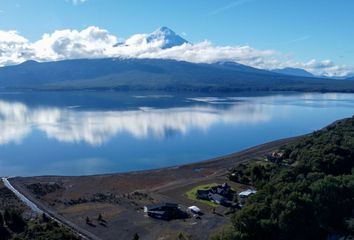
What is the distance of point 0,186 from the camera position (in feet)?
94.4

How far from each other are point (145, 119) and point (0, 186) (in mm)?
33588

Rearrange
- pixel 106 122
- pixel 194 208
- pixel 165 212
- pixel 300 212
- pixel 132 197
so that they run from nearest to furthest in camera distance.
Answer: pixel 300 212
pixel 165 212
pixel 194 208
pixel 132 197
pixel 106 122

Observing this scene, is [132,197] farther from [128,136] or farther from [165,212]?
[128,136]

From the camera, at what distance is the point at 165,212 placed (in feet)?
72.2

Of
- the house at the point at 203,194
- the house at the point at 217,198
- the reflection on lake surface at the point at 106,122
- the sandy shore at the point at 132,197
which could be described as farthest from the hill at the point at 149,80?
the house at the point at 217,198

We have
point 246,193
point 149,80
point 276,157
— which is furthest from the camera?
point 149,80

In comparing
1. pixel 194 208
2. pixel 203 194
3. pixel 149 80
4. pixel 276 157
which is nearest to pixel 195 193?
pixel 203 194

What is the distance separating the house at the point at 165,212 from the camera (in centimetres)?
2195

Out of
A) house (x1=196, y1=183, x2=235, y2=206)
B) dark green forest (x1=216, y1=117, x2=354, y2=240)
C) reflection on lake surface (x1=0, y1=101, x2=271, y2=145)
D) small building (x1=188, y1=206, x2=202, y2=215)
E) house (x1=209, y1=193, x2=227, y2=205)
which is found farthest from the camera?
reflection on lake surface (x1=0, y1=101, x2=271, y2=145)

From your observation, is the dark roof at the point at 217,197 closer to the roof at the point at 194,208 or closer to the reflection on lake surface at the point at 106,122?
the roof at the point at 194,208

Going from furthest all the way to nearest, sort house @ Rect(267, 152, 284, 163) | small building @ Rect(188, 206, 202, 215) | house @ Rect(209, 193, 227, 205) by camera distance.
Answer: house @ Rect(267, 152, 284, 163)
house @ Rect(209, 193, 227, 205)
small building @ Rect(188, 206, 202, 215)

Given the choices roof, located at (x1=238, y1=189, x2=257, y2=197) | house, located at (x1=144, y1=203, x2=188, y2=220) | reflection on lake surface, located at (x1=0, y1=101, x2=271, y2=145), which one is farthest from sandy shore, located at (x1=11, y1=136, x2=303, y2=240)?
reflection on lake surface, located at (x1=0, y1=101, x2=271, y2=145)

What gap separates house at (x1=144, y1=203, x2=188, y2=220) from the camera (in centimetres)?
2195

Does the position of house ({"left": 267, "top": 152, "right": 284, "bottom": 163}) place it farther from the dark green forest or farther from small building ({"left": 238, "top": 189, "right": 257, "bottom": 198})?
the dark green forest
